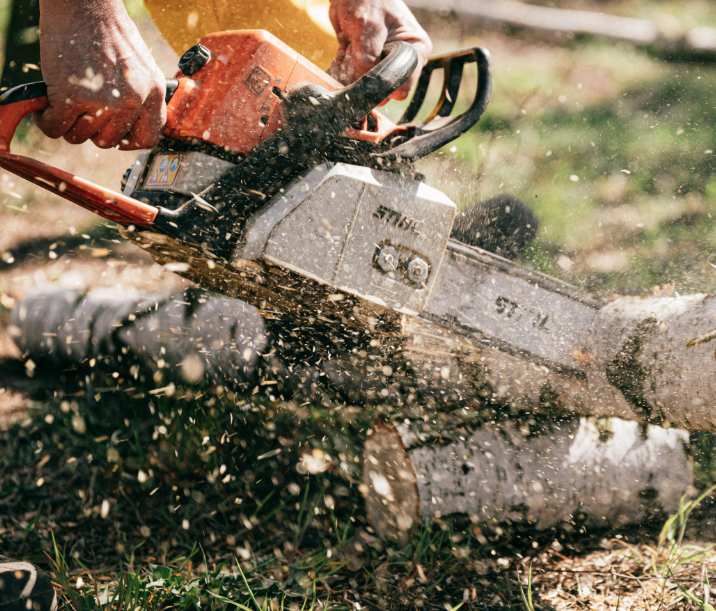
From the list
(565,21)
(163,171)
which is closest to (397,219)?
(163,171)

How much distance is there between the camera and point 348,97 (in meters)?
1.37

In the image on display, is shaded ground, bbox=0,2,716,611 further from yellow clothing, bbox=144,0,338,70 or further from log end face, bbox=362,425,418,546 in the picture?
yellow clothing, bbox=144,0,338,70

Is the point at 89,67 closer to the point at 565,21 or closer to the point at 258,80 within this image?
the point at 258,80

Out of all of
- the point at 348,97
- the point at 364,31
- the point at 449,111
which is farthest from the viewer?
the point at 449,111

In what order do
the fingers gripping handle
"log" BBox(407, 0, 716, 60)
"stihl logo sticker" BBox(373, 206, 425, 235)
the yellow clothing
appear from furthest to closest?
"log" BBox(407, 0, 716, 60) → the yellow clothing → "stihl logo sticker" BBox(373, 206, 425, 235) → the fingers gripping handle

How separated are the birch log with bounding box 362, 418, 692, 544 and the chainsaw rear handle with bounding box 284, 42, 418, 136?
105cm

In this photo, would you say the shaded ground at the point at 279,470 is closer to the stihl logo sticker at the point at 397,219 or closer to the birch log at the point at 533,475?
the birch log at the point at 533,475

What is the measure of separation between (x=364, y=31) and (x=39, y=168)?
3.47 ft

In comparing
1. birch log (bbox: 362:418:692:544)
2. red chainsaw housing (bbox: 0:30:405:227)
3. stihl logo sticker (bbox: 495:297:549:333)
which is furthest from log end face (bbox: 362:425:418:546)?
red chainsaw housing (bbox: 0:30:405:227)

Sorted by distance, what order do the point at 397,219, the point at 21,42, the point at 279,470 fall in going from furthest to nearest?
the point at 21,42 < the point at 279,470 < the point at 397,219

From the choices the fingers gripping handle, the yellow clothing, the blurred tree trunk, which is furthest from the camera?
the blurred tree trunk

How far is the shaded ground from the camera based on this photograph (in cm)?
154

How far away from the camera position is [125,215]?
1266mm

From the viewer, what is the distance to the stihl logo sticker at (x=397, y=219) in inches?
58.0
